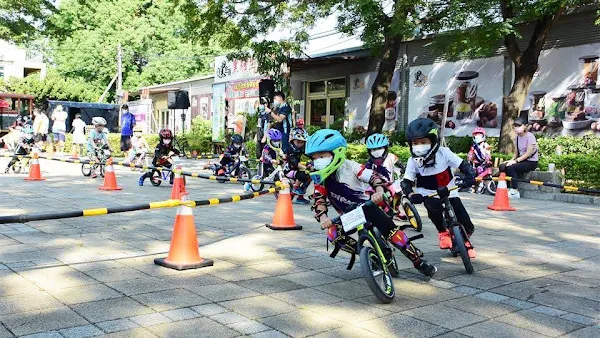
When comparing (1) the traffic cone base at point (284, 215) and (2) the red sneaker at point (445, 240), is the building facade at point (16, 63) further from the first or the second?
(2) the red sneaker at point (445, 240)

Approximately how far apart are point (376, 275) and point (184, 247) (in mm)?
2060

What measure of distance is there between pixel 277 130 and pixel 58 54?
4040 cm

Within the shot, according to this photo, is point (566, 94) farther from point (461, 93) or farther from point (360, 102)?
point (360, 102)

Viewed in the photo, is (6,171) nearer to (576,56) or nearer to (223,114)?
(223,114)

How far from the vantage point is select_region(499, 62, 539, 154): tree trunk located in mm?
15562

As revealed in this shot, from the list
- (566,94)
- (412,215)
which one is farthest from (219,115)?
(412,215)

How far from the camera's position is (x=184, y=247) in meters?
6.06

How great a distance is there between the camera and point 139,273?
5801 mm

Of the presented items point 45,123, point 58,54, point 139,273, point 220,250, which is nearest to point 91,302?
point 139,273

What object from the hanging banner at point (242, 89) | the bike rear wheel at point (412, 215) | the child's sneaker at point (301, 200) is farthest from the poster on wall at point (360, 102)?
the bike rear wheel at point (412, 215)

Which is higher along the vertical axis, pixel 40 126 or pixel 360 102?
pixel 360 102

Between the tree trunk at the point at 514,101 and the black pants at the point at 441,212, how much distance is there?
977 centimetres

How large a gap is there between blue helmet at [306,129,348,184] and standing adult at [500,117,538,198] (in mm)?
9041

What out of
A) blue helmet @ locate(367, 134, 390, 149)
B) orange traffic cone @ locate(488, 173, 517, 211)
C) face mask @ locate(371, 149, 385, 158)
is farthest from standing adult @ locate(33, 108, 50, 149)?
blue helmet @ locate(367, 134, 390, 149)
